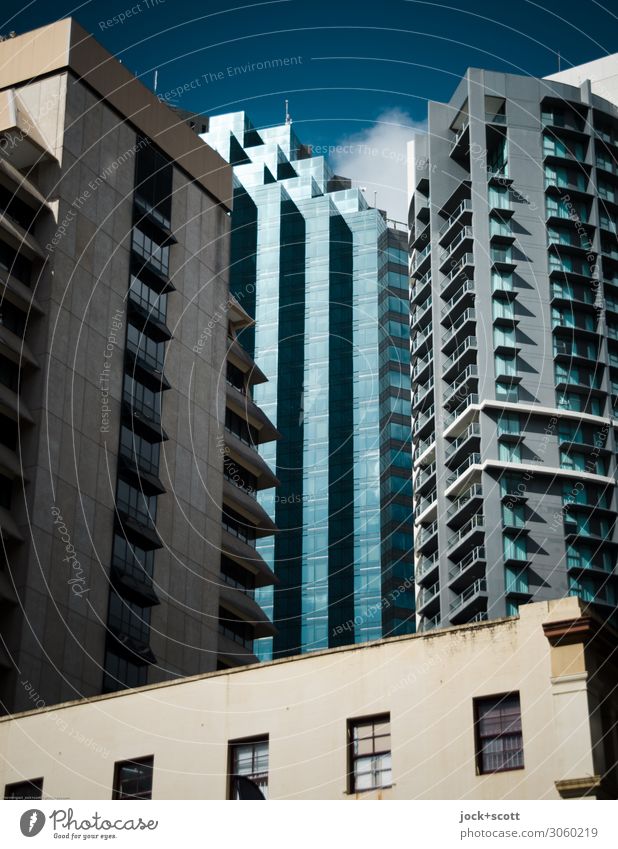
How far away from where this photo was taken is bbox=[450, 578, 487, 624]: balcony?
10924 centimetres

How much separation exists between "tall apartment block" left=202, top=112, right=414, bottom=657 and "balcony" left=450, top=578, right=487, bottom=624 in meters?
49.7

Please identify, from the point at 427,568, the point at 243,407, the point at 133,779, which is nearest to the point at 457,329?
the point at 427,568

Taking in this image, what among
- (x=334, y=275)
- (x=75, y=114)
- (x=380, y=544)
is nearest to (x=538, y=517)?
(x=75, y=114)

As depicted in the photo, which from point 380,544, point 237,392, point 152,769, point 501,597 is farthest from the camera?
point 380,544

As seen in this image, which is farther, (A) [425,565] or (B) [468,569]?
(A) [425,565]

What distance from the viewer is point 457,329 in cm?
12281

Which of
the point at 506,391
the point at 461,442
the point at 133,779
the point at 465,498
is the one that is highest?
the point at 506,391

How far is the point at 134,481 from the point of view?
78375 mm

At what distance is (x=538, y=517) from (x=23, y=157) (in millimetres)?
51228

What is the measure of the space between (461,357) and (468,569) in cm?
1906

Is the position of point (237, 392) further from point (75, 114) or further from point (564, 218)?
point (564, 218)

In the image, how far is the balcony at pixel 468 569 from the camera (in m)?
111

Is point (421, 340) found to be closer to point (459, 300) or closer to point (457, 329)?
point (457, 329)

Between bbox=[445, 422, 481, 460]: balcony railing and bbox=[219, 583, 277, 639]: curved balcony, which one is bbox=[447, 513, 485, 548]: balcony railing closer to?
bbox=[445, 422, 481, 460]: balcony railing
